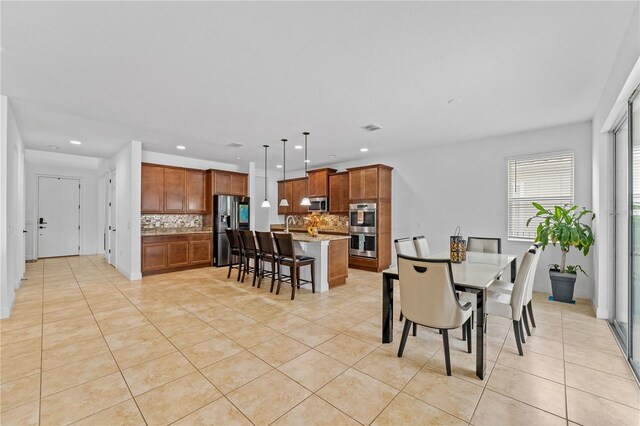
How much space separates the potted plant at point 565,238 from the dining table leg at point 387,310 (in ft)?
8.43

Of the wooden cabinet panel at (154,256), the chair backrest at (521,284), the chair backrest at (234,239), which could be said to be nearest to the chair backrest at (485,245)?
the chair backrest at (521,284)

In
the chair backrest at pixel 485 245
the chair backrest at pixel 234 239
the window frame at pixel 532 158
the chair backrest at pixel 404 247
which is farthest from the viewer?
the chair backrest at pixel 234 239

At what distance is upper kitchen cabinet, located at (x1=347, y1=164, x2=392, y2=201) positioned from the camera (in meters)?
6.34

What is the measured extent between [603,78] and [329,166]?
19.4 ft

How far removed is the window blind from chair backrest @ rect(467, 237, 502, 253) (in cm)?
108

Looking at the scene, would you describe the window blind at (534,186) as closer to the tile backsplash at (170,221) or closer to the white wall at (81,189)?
the tile backsplash at (170,221)

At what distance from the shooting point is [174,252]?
6273mm

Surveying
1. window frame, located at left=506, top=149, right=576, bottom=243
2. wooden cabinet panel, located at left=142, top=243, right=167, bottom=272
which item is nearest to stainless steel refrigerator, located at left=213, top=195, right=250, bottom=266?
wooden cabinet panel, located at left=142, top=243, right=167, bottom=272

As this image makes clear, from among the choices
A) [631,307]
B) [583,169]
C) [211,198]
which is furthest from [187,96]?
[583,169]

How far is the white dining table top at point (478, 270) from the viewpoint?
2.38 metres

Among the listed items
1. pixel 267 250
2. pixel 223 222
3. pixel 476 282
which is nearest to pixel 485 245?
pixel 476 282

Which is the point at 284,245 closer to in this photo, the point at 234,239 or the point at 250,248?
the point at 250,248

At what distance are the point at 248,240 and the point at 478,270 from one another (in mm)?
3695

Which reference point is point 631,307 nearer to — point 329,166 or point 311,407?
point 311,407
